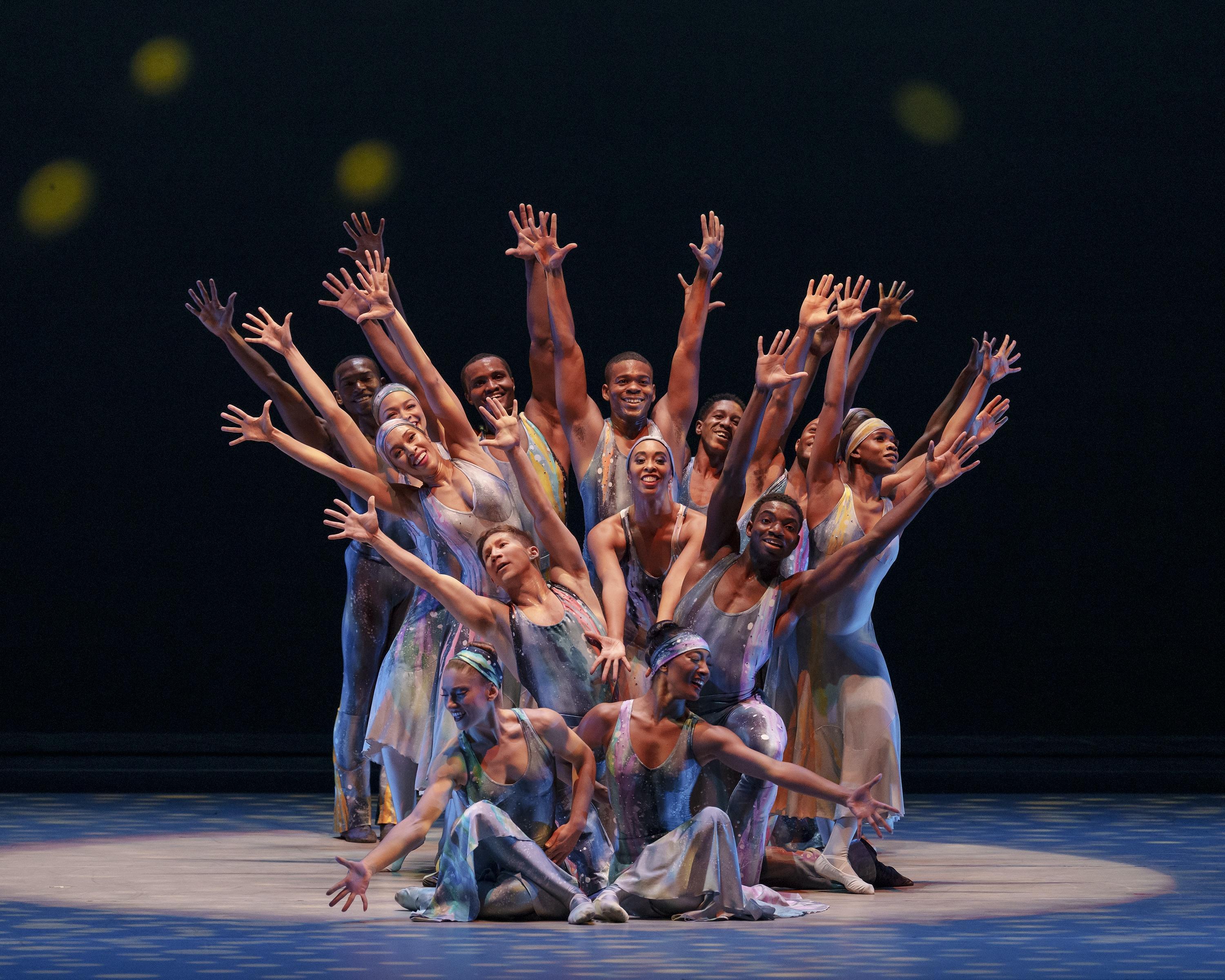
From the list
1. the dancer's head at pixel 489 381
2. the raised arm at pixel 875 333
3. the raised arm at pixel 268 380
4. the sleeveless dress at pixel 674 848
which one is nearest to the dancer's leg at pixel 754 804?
the sleeveless dress at pixel 674 848

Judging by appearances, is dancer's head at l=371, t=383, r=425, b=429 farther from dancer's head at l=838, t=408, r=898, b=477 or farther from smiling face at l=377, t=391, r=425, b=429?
dancer's head at l=838, t=408, r=898, b=477

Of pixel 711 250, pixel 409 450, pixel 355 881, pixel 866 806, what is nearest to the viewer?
pixel 355 881

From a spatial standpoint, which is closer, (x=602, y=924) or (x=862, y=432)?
(x=602, y=924)

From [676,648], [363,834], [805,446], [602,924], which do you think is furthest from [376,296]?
[602,924]

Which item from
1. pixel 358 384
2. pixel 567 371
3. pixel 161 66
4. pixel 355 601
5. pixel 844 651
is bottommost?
pixel 844 651

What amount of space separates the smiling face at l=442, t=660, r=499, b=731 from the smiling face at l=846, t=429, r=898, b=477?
4.67 ft

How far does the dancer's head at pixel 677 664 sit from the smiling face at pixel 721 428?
116 cm

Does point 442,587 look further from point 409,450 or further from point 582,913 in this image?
point 582,913

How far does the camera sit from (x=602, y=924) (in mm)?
4496

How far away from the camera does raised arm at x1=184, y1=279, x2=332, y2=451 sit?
6098 mm

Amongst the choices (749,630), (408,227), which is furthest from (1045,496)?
(749,630)

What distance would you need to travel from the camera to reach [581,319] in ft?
28.4

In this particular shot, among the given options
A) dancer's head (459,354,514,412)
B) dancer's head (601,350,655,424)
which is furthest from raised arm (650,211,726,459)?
dancer's head (459,354,514,412)

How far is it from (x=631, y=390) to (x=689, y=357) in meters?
0.21
